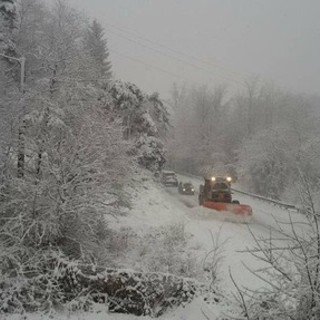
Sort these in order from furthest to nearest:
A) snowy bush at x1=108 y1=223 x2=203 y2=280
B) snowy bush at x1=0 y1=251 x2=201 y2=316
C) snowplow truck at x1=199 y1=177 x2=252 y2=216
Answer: snowplow truck at x1=199 y1=177 x2=252 y2=216 → snowy bush at x1=108 y1=223 x2=203 y2=280 → snowy bush at x1=0 y1=251 x2=201 y2=316

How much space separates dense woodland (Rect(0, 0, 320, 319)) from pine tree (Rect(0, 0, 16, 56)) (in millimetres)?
72

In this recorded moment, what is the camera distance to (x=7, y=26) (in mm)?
30734

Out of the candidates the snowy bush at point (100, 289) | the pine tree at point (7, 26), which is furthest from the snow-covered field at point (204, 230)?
the pine tree at point (7, 26)

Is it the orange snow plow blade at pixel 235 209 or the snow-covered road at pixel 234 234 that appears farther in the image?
the orange snow plow blade at pixel 235 209

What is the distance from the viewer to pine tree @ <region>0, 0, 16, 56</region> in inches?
1139

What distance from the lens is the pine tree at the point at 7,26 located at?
28938 millimetres

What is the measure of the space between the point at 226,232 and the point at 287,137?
26.0 m

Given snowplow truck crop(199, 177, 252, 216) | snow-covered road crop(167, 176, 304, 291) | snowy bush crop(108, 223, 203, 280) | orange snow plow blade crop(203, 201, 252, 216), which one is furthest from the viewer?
snowplow truck crop(199, 177, 252, 216)

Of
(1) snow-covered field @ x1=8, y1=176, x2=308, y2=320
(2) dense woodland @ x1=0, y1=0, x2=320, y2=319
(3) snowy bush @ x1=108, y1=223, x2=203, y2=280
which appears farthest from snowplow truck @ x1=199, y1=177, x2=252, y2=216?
(3) snowy bush @ x1=108, y1=223, x2=203, y2=280

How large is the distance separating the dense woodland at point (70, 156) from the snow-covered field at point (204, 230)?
3.84 ft

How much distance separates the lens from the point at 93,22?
157 ft

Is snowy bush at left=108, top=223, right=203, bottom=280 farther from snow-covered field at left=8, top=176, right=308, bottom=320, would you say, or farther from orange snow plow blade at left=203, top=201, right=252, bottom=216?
orange snow plow blade at left=203, top=201, right=252, bottom=216

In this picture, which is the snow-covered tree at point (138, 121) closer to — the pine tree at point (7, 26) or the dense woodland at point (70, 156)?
the dense woodland at point (70, 156)

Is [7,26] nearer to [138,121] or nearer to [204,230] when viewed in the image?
[138,121]
